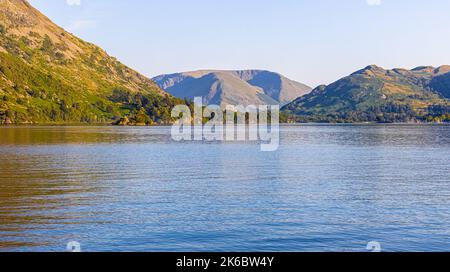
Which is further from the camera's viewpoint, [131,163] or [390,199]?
[131,163]

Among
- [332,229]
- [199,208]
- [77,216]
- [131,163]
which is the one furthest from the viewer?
[131,163]

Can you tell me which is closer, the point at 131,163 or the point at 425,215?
the point at 425,215

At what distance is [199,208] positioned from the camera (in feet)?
153

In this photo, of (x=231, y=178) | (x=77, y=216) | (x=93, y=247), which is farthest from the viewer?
(x=231, y=178)

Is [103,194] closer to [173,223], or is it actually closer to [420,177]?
[173,223]

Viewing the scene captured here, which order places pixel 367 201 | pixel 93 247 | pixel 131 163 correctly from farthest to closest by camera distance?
pixel 131 163, pixel 367 201, pixel 93 247

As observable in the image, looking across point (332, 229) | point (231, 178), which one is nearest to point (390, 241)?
point (332, 229)

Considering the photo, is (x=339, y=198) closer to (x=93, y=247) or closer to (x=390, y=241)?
(x=390, y=241)

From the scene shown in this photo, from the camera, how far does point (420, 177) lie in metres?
72.9

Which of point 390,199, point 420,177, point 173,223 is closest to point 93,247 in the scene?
point 173,223
